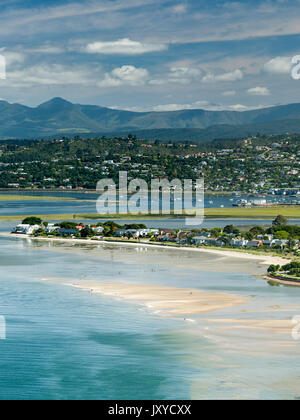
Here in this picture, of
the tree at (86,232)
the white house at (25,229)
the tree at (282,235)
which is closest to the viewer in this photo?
the tree at (282,235)

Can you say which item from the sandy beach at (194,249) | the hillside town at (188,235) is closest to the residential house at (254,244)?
the hillside town at (188,235)

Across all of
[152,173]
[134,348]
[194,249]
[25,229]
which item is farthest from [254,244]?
[152,173]

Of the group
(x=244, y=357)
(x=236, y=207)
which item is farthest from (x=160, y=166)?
(x=244, y=357)

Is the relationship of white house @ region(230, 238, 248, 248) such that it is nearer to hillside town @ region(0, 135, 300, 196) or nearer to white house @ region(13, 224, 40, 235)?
white house @ region(13, 224, 40, 235)

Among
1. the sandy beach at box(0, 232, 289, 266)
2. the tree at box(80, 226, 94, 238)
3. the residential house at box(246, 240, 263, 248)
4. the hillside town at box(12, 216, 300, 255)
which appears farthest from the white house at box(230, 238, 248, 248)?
the tree at box(80, 226, 94, 238)

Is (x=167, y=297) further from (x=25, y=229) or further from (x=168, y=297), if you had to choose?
(x=25, y=229)

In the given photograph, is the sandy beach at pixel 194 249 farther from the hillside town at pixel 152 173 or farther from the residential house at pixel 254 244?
the hillside town at pixel 152 173
